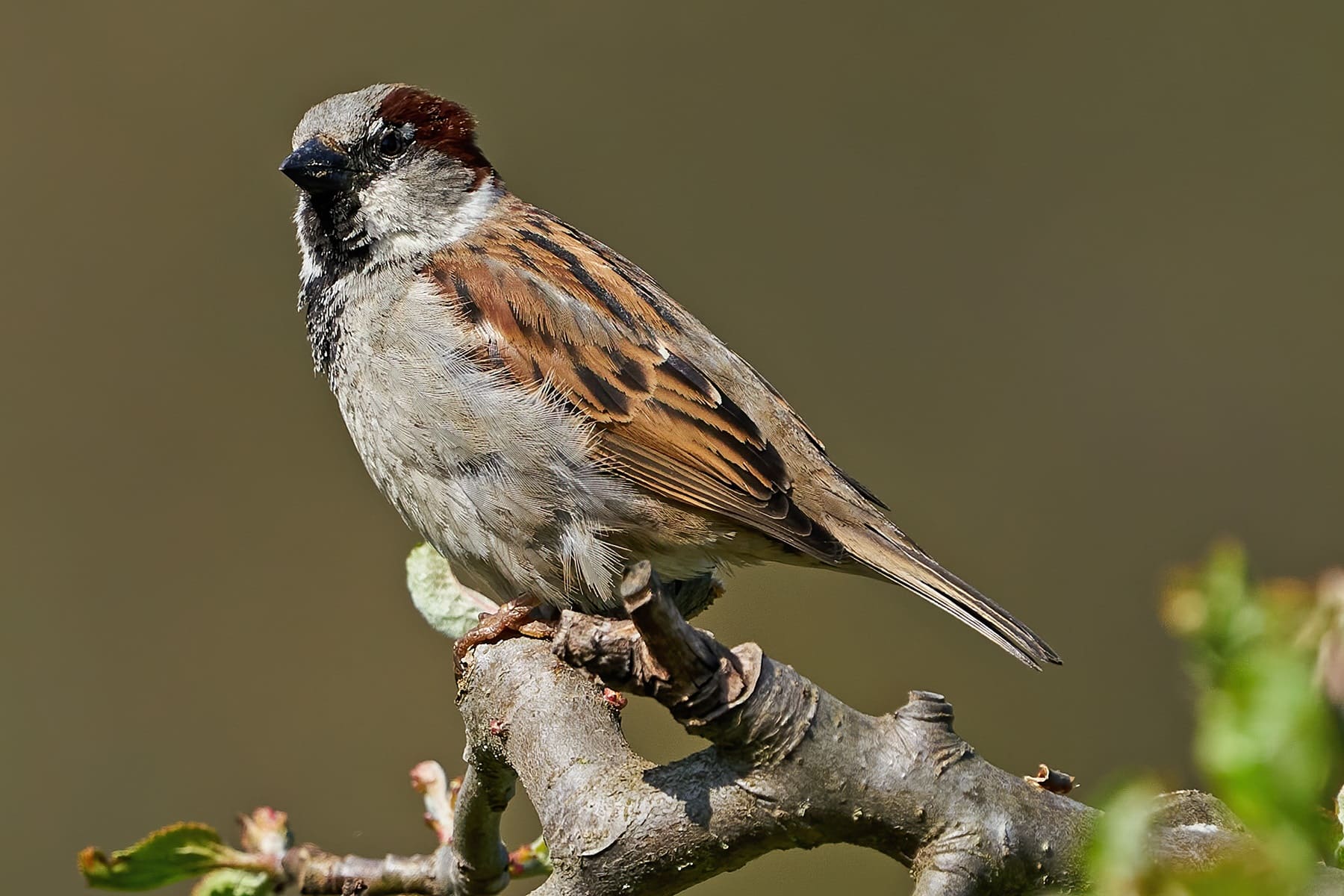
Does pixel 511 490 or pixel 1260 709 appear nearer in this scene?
pixel 1260 709

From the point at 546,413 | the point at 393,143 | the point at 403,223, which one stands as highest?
the point at 393,143

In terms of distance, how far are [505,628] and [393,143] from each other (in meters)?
1.11

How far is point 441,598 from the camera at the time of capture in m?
2.25

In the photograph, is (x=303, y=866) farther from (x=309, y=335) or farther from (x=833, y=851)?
(x=833, y=851)

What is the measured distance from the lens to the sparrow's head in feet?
8.46

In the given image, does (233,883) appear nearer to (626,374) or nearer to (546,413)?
(546,413)

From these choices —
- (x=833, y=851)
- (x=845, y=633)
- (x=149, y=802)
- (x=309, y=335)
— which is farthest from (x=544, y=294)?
(x=149, y=802)

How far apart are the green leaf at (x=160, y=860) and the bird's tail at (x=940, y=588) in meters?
1.12

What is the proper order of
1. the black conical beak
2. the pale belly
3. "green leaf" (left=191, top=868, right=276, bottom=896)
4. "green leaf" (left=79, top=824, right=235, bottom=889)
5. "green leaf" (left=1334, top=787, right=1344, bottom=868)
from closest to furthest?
"green leaf" (left=1334, top=787, right=1344, bottom=868) < "green leaf" (left=79, top=824, right=235, bottom=889) < "green leaf" (left=191, top=868, right=276, bottom=896) < the pale belly < the black conical beak

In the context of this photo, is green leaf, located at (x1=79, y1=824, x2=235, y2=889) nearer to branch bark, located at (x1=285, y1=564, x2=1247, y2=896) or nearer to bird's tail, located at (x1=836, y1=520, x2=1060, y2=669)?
branch bark, located at (x1=285, y1=564, x2=1247, y2=896)

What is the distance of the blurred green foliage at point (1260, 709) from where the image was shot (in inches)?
17.1

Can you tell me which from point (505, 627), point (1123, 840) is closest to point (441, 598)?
point (505, 627)

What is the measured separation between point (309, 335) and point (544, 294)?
1.62 feet

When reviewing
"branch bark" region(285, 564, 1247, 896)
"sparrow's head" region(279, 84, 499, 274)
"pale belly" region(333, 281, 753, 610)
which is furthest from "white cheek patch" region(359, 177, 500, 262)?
"branch bark" region(285, 564, 1247, 896)
